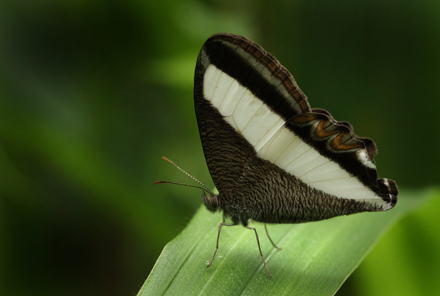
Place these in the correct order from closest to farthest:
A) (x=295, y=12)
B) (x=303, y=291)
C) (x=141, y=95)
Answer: (x=303, y=291) → (x=141, y=95) → (x=295, y=12)

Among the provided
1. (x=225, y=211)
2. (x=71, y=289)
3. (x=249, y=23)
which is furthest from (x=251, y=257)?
(x=249, y=23)

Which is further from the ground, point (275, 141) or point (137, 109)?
point (275, 141)

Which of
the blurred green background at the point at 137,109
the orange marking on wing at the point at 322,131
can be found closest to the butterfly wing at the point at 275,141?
the orange marking on wing at the point at 322,131

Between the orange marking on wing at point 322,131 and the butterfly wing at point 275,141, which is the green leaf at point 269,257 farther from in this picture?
the orange marking on wing at point 322,131

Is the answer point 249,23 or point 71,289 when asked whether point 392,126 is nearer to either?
point 249,23

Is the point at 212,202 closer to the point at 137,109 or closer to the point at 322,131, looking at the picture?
the point at 322,131

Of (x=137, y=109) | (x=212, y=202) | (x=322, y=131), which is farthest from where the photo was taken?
(x=137, y=109)

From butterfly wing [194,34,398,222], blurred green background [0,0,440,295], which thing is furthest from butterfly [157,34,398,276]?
blurred green background [0,0,440,295]

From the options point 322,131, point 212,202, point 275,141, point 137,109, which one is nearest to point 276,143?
point 275,141
